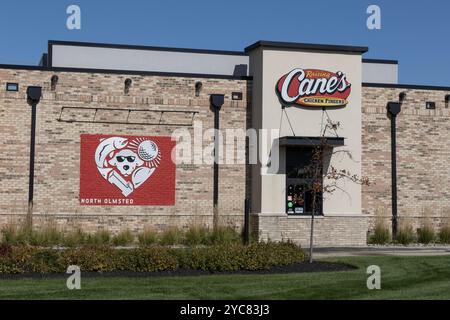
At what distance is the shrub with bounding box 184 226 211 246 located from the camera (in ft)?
84.6

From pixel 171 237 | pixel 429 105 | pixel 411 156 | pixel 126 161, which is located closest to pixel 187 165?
pixel 126 161

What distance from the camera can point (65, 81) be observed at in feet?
87.0

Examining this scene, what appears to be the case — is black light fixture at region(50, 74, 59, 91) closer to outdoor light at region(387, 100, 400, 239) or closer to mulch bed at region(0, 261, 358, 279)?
mulch bed at region(0, 261, 358, 279)

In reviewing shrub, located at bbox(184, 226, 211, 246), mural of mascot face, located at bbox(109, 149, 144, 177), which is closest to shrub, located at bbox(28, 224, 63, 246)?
mural of mascot face, located at bbox(109, 149, 144, 177)

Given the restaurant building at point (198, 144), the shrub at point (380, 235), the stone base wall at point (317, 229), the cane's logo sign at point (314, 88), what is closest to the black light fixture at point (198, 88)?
the restaurant building at point (198, 144)

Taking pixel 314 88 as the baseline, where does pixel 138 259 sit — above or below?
below

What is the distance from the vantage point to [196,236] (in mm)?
25844

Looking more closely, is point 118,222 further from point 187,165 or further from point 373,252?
point 373,252

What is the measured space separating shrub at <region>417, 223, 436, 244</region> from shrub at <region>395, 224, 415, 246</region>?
0.34 m

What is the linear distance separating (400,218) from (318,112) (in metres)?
5.61

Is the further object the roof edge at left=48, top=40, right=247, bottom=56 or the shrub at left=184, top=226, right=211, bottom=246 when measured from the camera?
the roof edge at left=48, top=40, right=247, bottom=56

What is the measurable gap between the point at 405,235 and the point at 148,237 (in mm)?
9761

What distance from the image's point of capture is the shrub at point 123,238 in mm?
25547

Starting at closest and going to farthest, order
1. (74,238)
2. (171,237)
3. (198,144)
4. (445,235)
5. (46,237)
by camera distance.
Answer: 1. (46,237)
2. (74,238)
3. (171,237)
4. (198,144)
5. (445,235)
